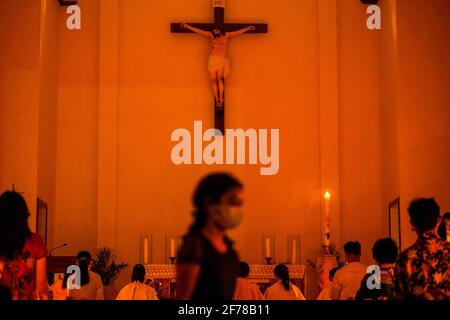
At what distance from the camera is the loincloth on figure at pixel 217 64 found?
11680 millimetres

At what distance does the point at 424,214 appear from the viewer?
514 centimetres

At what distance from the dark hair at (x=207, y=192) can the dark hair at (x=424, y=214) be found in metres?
1.53

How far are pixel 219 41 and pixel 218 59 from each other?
0.23 m

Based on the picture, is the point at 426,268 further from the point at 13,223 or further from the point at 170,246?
the point at 170,246

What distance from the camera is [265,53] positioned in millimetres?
12078

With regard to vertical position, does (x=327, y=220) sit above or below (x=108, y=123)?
below

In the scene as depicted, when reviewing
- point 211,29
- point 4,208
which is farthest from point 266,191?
point 4,208

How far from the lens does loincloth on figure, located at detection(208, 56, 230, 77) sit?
1168 cm

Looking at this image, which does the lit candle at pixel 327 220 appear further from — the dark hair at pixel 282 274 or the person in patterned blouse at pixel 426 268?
the person in patterned blouse at pixel 426 268

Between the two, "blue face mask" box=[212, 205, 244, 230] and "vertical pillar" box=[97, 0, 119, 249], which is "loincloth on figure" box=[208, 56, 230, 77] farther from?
"blue face mask" box=[212, 205, 244, 230]

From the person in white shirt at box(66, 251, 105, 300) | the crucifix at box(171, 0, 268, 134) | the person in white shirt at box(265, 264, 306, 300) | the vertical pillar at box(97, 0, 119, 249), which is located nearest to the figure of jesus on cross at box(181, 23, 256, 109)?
the crucifix at box(171, 0, 268, 134)

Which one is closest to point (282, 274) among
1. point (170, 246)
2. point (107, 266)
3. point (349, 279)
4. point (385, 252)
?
point (349, 279)

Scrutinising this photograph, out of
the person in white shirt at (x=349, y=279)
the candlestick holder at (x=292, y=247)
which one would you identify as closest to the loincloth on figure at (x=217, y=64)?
Answer: the candlestick holder at (x=292, y=247)
